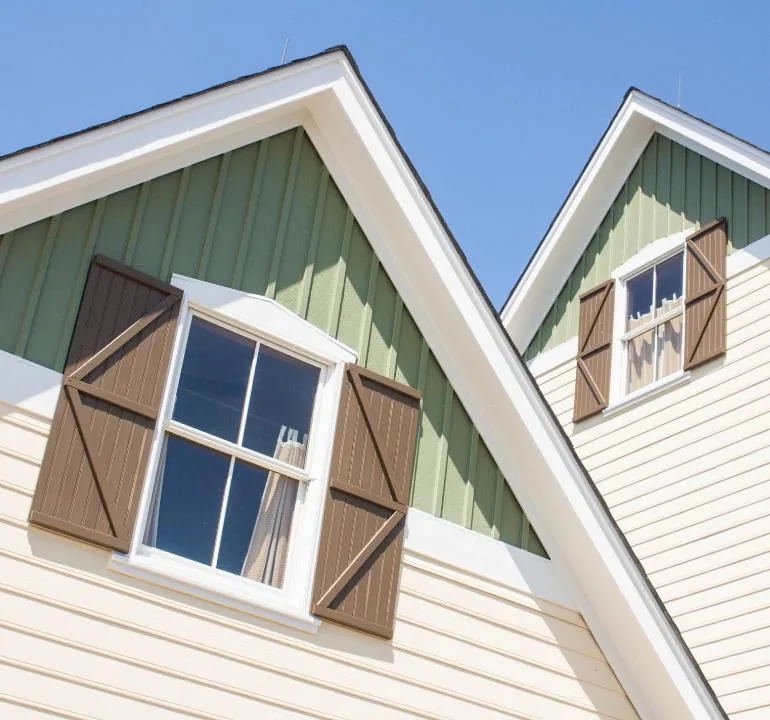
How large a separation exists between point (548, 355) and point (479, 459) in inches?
219

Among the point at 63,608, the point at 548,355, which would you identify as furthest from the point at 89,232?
the point at 548,355

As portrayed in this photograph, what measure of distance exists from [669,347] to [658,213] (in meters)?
1.65

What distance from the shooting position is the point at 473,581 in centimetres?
724

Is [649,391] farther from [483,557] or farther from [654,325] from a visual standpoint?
[483,557]

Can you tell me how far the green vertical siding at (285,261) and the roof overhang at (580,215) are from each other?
5780mm

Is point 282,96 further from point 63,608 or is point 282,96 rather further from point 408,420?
point 63,608

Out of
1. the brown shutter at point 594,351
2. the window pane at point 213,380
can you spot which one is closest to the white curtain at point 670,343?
the brown shutter at point 594,351

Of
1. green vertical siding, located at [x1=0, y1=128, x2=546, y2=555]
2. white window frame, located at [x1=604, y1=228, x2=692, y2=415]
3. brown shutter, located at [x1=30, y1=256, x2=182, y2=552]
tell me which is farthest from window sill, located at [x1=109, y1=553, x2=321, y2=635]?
white window frame, located at [x1=604, y1=228, x2=692, y2=415]

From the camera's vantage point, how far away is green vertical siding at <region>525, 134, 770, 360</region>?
11164 mm

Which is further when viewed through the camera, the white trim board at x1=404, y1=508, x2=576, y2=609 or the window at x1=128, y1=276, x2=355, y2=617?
the white trim board at x1=404, y1=508, x2=576, y2=609

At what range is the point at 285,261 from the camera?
7.34m

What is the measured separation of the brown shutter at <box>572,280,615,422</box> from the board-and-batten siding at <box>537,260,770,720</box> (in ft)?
1.16

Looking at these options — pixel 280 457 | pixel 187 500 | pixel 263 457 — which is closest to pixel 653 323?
pixel 280 457

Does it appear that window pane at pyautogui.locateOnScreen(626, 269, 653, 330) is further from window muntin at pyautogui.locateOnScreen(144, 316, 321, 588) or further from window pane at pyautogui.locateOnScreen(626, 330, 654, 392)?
window muntin at pyautogui.locateOnScreen(144, 316, 321, 588)
